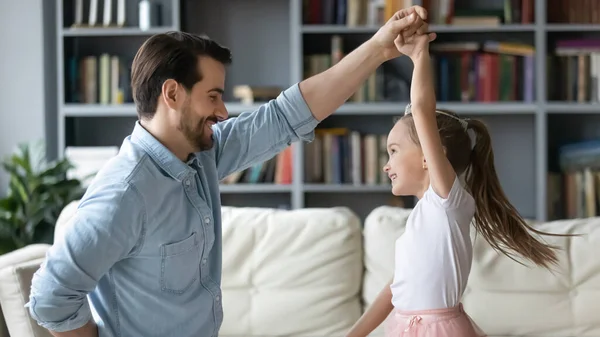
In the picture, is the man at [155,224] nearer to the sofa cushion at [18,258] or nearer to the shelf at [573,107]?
the sofa cushion at [18,258]

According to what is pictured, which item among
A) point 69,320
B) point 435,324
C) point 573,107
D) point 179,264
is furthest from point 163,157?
point 573,107

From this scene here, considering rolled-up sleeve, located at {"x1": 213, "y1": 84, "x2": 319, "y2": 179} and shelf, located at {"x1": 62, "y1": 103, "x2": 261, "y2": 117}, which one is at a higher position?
shelf, located at {"x1": 62, "y1": 103, "x2": 261, "y2": 117}

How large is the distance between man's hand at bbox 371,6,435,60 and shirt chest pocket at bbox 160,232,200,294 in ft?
1.89

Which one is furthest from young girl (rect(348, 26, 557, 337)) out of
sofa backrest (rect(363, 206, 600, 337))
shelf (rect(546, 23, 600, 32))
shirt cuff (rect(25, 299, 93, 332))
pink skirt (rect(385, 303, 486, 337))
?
shelf (rect(546, 23, 600, 32))

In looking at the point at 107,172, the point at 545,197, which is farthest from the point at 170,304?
the point at 545,197

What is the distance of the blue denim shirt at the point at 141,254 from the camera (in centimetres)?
143

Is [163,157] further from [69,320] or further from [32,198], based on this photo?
[32,198]

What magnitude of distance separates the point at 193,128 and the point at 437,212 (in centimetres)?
52

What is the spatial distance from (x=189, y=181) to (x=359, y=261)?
1150 millimetres

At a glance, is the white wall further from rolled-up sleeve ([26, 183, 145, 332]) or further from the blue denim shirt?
rolled-up sleeve ([26, 183, 145, 332])

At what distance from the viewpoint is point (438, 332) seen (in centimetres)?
177

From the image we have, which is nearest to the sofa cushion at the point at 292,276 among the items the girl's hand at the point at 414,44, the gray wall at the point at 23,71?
the girl's hand at the point at 414,44

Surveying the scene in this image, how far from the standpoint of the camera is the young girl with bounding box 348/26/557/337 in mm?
1694

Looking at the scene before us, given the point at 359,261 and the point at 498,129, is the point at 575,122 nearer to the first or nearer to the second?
the point at 498,129
